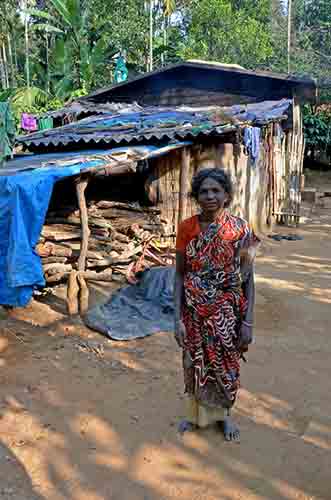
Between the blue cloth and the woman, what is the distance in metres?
2.43

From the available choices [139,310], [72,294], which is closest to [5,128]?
[72,294]

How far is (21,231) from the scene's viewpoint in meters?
4.99

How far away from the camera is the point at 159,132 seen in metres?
7.14

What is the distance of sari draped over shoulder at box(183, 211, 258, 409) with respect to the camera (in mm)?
2770

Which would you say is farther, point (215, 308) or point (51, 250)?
point (51, 250)

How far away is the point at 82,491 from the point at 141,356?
6.26 ft

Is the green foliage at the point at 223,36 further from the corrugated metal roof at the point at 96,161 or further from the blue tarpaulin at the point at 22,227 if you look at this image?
the blue tarpaulin at the point at 22,227

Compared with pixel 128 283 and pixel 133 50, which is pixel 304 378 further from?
pixel 133 50

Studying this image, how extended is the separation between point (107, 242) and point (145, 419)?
3753 mm

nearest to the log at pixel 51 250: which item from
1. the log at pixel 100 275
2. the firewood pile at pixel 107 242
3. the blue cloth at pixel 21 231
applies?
the firewood pile at pixel 107 242

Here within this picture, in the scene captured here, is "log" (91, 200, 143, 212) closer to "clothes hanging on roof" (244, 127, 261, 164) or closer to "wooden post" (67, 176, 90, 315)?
"wooden post" (67, 176, 90, 315)

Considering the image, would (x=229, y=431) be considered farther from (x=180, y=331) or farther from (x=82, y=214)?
(x=82, y=214)

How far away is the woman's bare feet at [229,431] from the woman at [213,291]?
0.21 m

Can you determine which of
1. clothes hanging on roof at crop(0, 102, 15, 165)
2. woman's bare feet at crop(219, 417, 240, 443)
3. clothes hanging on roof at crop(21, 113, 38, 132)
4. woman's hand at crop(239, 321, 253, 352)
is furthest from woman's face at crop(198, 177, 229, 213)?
clothes hanging on roof at crop(21, 113, 38, 132)
